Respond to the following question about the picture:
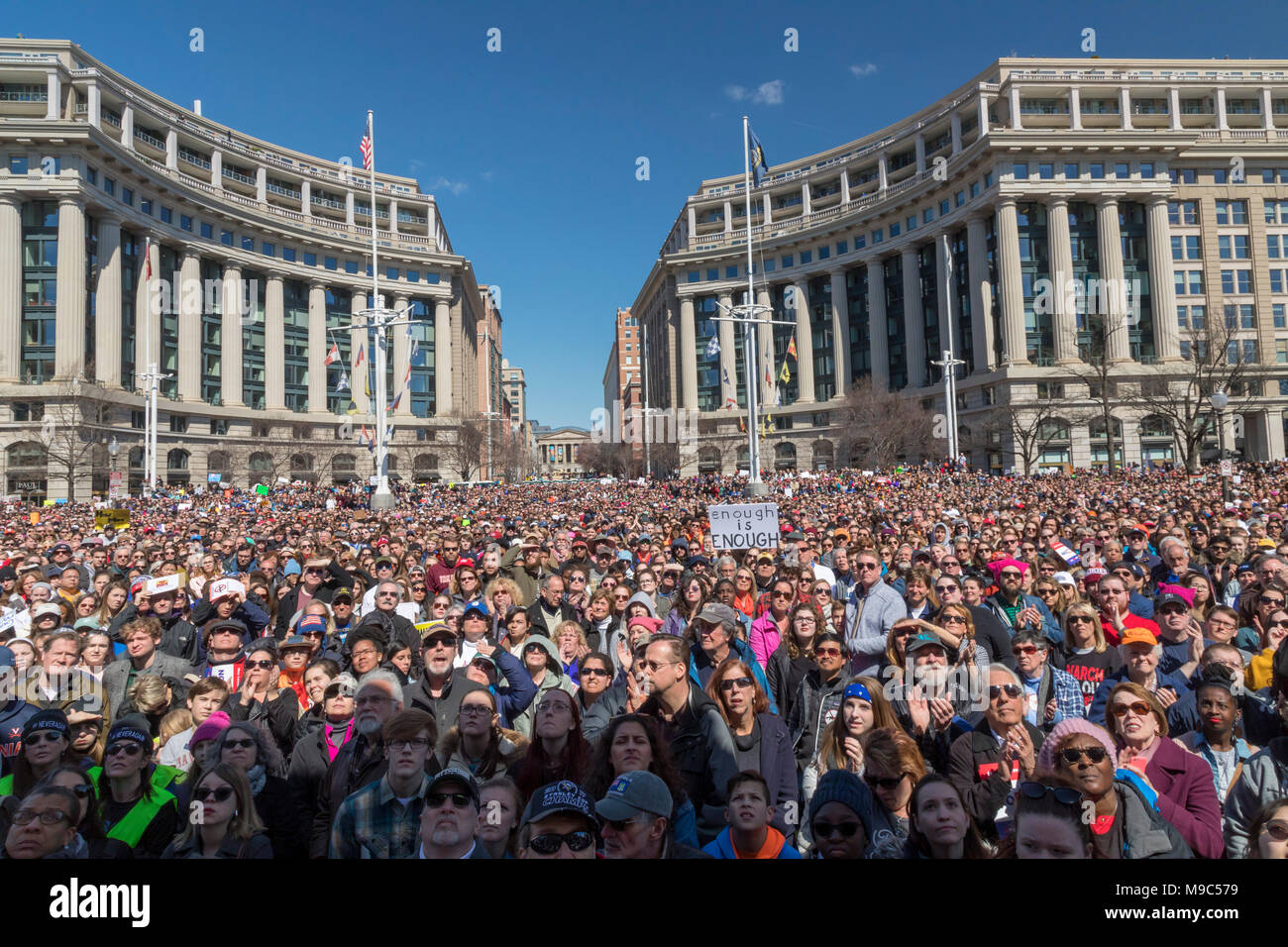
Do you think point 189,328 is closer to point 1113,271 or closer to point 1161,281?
point 1113,271

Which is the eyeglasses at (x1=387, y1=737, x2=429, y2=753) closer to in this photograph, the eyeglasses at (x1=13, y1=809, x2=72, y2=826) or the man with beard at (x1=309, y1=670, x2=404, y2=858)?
the man with beard at (x1=309, y1=670, x2=404, y2=858)

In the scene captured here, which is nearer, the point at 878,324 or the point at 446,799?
the point at 446,799

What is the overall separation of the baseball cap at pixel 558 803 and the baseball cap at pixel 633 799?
65 millimetres

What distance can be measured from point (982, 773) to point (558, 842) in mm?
2451

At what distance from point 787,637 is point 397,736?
422 cm

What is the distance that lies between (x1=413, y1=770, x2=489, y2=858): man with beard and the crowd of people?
0.01 m

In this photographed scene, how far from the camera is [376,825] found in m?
3.63

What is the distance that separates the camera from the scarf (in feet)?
13.3

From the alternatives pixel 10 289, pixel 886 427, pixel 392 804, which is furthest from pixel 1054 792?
pixel 10 289

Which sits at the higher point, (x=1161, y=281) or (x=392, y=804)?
(x=1161, y=281)

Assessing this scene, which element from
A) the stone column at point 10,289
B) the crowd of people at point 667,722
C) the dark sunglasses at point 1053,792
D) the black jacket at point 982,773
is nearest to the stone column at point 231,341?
the stone column at point 10,289

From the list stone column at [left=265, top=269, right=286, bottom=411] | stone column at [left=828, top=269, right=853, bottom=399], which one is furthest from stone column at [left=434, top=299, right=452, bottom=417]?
stone column at [left=828, top=269, right=853, bottom=399]

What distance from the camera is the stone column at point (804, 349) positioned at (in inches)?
3435

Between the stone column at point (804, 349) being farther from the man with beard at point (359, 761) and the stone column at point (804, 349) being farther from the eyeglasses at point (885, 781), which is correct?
the eyeglasses at point (885, 781)
